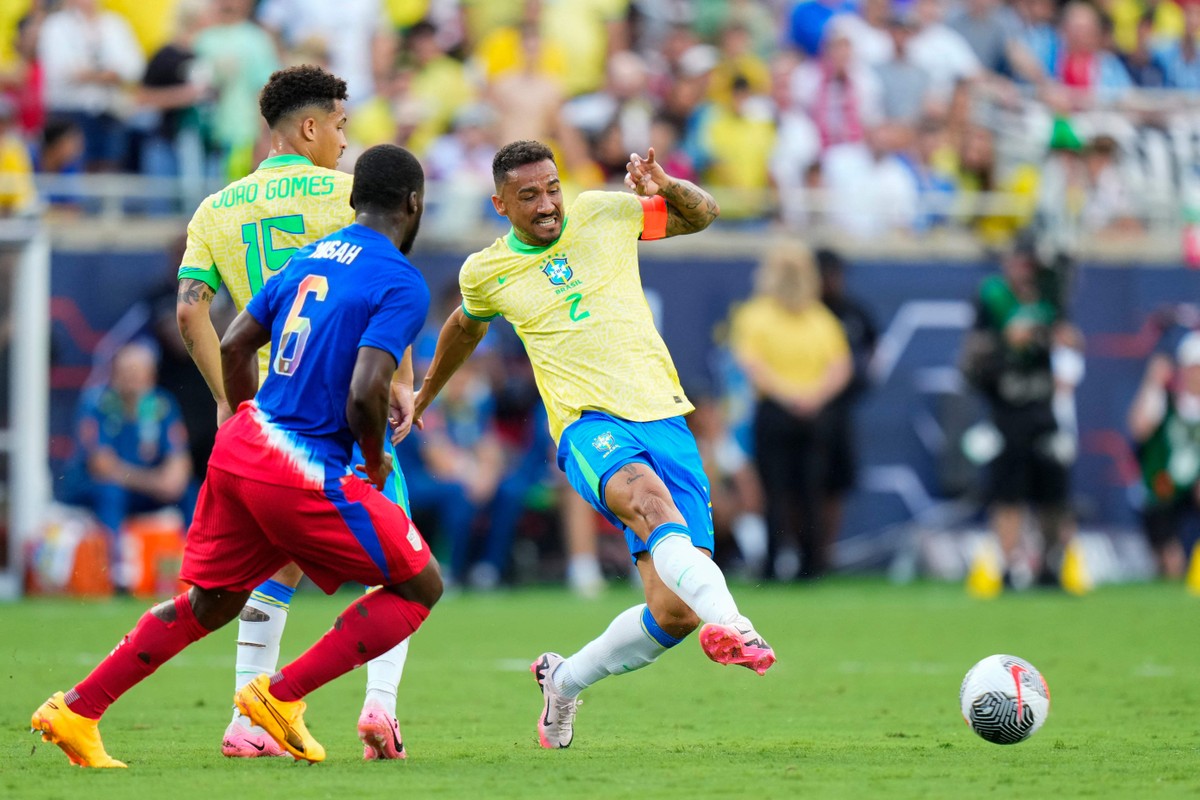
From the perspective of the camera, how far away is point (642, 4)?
19.9m

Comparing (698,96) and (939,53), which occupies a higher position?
(939,53)

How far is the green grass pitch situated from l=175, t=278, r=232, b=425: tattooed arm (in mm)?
1490

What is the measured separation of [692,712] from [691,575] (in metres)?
1.99

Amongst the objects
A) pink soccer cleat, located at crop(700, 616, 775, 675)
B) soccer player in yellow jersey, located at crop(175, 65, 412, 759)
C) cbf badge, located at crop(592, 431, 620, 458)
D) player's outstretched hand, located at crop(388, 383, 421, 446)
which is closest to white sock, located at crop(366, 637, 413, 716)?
soccer player in yellow jersey, located at crop(175, 65, 412, 759)

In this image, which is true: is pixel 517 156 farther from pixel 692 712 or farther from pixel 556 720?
pixel 692 712

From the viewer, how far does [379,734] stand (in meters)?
6.55

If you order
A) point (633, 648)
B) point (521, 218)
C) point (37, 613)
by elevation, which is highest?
point (521, 218)

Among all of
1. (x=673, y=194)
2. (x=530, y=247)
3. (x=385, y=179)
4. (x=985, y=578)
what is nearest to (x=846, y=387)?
(x=985, y=578)

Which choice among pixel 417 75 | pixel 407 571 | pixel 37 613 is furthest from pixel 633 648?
pixel 417 75

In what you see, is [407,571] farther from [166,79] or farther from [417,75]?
[417,75]

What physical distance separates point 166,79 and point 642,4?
243 inches

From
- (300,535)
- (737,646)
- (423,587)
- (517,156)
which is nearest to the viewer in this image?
(737,646)

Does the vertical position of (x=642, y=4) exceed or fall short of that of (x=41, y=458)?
it exceeds it

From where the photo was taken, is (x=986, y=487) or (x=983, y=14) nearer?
(x=986, y=487)
